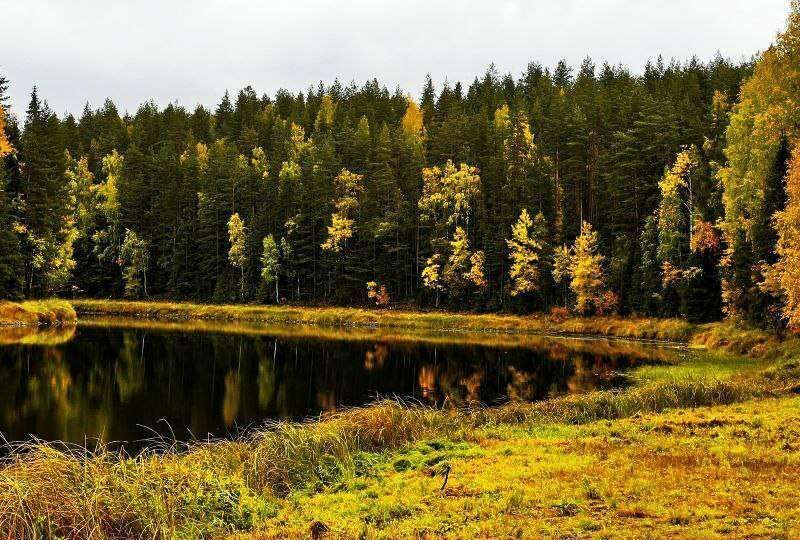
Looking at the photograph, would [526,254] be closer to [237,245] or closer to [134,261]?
[237,245]

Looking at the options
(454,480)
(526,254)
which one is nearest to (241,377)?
(454,480)

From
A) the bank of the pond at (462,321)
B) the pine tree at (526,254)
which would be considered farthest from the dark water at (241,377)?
the pine tree at (526,254)

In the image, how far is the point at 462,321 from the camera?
66.8 m

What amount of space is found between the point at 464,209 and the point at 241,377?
52.1 m

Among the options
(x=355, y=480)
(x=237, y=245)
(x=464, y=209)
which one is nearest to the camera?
(x=355, y=480)

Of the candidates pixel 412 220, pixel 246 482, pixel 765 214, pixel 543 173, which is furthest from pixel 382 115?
pixel 246 482

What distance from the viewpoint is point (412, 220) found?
8456 cm

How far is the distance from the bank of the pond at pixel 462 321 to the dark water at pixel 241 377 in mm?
5453

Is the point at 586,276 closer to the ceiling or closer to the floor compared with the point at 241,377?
closer to the ceiling

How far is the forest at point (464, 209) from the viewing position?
42969 mm

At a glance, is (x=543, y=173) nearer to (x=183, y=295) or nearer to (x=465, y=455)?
(x=183, y=295)

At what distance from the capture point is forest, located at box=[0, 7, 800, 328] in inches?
1692

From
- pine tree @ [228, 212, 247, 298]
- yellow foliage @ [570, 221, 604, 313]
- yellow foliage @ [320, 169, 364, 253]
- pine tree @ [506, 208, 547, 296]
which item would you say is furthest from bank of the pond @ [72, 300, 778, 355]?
yellow foliage @ [320, 169, 364, 253]

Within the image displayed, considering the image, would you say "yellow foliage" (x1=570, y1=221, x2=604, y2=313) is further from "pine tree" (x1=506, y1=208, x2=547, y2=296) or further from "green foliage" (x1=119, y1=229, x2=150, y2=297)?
"green foliage" (x1=119, y1=229, x2=150, y2=297)
